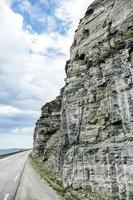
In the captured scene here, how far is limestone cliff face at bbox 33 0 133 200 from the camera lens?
1490cm

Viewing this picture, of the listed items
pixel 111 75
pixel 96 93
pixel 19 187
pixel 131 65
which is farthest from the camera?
pixel 19 187

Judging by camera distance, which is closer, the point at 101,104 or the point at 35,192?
the point at 101,104

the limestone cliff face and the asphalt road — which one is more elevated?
the limestone cliff face

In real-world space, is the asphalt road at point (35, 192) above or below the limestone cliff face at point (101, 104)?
below

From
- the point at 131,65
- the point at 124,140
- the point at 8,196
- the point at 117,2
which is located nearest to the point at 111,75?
the point at 131,65

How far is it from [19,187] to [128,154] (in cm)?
1043

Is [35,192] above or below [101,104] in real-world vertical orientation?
below

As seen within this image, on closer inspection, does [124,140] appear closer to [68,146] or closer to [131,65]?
[131,65]

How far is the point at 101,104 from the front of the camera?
18.2m

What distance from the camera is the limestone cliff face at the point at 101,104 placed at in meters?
14.9

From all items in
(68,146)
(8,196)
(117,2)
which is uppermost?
(117,2)

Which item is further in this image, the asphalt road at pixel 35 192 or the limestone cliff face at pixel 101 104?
the asphalt road at pixel 35 192

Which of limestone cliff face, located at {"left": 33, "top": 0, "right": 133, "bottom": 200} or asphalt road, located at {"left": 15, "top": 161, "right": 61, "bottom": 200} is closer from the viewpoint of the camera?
limestone cliff face, located at {"left": 33, "top": 0, "right": 133, "bottom": 200}

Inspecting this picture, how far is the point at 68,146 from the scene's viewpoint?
2172 cm
